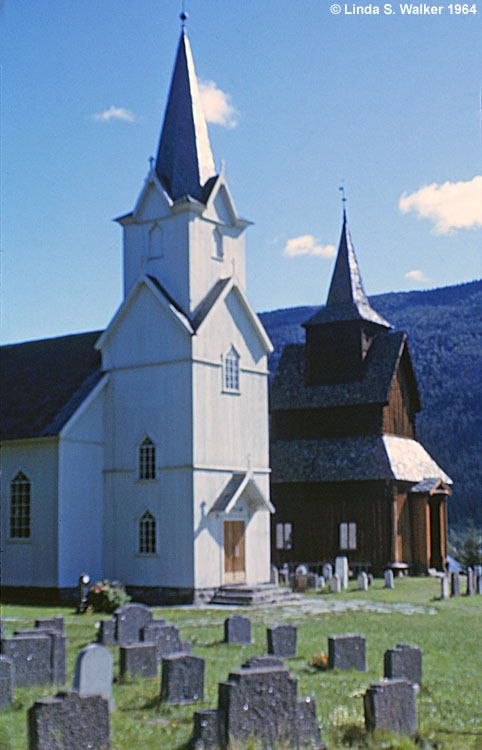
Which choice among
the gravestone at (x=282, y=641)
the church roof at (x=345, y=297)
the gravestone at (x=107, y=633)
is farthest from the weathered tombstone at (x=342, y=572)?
the gravestone at (x=282, y=641)

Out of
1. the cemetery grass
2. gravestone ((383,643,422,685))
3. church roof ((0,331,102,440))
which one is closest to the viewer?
the cemetery grass

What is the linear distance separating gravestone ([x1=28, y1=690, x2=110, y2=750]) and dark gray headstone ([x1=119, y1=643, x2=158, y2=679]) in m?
4.66

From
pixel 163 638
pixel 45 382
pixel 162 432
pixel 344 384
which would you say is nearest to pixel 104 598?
pixel 162 432

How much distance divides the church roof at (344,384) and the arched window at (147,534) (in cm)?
1604

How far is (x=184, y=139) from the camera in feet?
108

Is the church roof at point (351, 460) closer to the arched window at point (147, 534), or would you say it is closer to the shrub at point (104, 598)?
the arched window at point (147, 534)

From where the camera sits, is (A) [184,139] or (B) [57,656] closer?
(B) [57,656]

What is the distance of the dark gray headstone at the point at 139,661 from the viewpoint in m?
13.9

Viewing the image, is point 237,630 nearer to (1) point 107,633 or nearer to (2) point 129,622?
(2) point 129,622

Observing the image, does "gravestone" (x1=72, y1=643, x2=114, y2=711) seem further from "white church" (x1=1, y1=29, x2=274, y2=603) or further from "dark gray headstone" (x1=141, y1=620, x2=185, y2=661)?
"white church" (x1=1, y1=29, x2=274, y2=603)

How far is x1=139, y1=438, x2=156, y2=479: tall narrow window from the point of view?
30.0 m

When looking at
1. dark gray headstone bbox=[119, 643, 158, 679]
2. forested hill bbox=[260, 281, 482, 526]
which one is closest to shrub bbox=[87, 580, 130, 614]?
dark gray headstone bbox=[119, 643, 158, 679]

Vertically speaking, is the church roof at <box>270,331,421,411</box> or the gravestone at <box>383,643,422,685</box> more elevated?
the church roof at <box>270,331,421,411</box>

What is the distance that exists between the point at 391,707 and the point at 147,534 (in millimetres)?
19736
